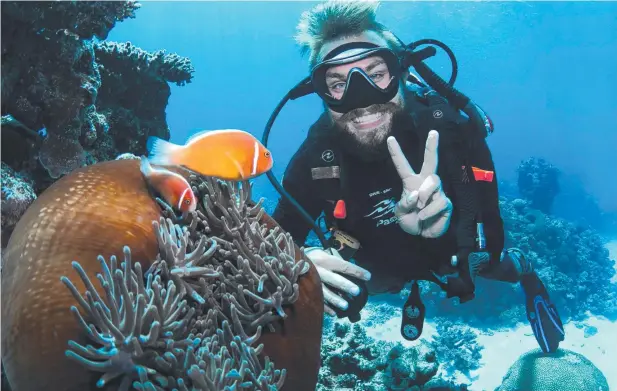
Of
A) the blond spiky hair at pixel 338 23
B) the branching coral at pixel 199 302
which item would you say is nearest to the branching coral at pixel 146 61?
the blond spiky hair at pixel 338 23

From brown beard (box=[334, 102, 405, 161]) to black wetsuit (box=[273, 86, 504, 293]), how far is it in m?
0.05

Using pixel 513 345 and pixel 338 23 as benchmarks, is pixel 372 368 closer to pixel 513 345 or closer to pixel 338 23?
pixel 338 23

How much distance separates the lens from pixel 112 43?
15.6 ft

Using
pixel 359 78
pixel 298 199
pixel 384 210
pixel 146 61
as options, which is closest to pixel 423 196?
pixel 384 210

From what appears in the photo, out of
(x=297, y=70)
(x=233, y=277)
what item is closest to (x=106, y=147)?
(x=233, y=277)

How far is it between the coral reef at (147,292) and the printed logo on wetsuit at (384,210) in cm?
178

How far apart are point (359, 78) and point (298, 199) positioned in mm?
1410

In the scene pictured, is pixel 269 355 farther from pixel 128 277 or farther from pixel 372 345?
pixel 372 345

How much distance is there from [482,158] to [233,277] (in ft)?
9.18

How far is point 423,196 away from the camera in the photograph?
120 inches

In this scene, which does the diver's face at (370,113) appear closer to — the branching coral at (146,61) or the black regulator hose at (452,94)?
the black regulator hose at (452,94)

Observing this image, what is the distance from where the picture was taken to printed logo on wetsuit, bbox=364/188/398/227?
4.02 meters

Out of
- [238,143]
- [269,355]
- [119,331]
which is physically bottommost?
[119,331]

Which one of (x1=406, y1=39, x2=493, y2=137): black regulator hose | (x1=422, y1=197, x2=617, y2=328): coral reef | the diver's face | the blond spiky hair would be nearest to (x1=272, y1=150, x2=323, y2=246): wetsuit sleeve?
the diver's face
